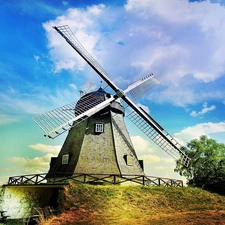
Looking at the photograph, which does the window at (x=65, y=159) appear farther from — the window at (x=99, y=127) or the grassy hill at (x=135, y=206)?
the grassy hill at (x=135, y=206)

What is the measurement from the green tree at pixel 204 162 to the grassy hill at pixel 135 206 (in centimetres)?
1175

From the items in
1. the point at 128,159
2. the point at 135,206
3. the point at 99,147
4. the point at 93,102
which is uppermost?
the point at 93,102

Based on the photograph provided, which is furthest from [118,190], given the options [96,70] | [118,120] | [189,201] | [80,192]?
[96,70]

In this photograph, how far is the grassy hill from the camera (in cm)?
881

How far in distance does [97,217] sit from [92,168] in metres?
5.21

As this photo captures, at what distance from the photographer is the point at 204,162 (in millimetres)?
26938

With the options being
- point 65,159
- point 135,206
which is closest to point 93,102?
point 65,159

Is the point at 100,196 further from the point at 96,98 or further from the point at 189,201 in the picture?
the point at 96,98

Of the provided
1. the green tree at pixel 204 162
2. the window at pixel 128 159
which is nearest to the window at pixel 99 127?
the window at pixel 128 159

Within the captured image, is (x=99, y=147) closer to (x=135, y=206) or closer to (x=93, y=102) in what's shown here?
(x=93, y=102)

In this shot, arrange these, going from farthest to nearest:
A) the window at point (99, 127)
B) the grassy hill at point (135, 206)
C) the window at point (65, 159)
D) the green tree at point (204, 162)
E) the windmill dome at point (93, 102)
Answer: the green tree at point (204, 162), the windmill dome at point (93, 102), the window at point (99, 127), the window at point (65, 159), the grassy hill at point (135, 206)

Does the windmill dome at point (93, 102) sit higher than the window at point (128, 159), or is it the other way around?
the windmill dome at point (93, 102)

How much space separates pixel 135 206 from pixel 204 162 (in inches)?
741

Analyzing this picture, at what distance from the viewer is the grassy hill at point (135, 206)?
28.9ft
